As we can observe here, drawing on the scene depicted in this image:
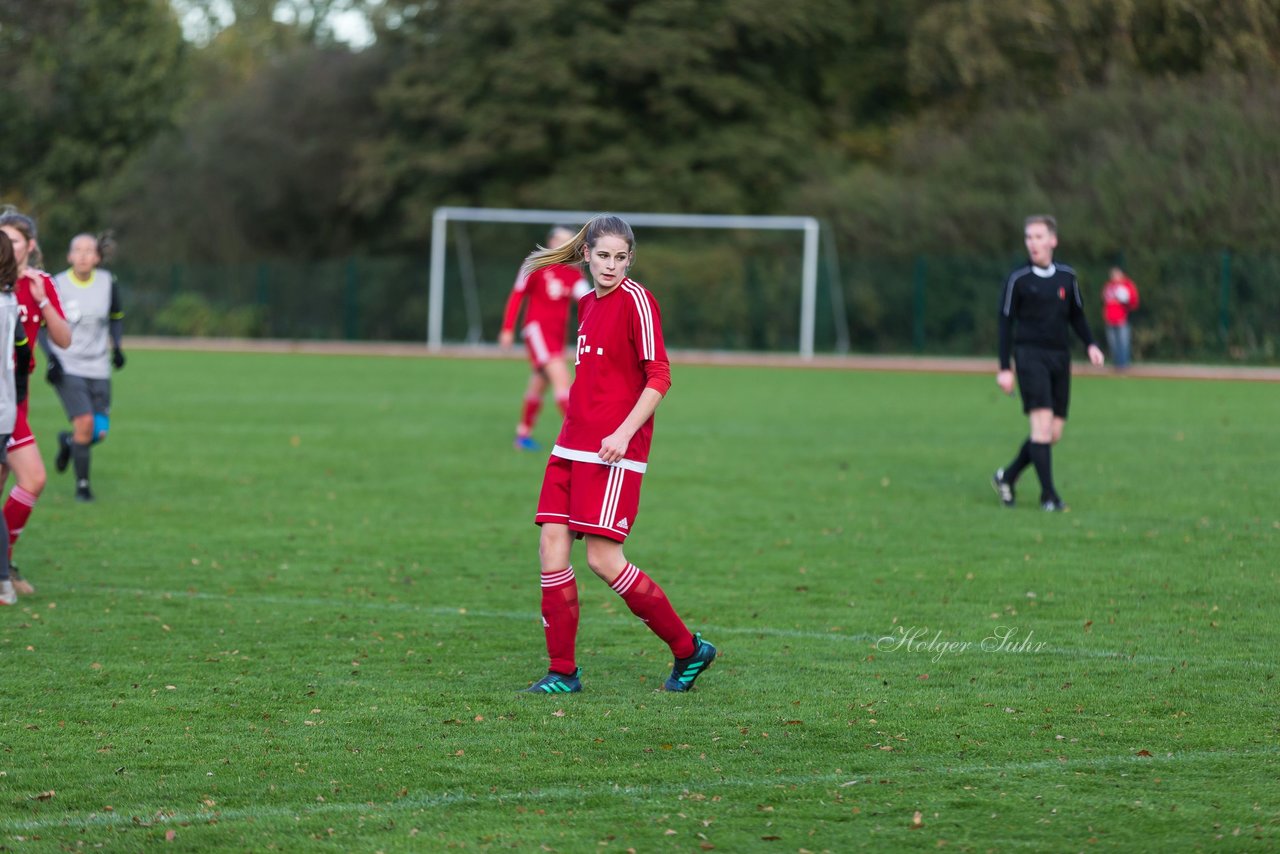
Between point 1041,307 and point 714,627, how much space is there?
499cm

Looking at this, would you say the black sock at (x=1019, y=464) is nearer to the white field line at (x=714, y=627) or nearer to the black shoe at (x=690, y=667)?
the white field line at (x=714, y=627)

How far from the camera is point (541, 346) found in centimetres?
1587

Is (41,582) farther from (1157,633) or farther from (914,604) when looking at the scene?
(1157,633)

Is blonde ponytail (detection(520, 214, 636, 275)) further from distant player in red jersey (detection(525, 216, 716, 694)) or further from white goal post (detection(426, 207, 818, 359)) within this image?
white goal post (detection(426, 207, 818, 359))

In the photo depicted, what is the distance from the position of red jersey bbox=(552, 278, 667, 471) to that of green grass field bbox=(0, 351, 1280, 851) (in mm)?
1001

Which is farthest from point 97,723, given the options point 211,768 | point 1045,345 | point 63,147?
point 63,147

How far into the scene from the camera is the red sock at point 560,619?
20.6ft

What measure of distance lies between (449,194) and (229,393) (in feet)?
75.5

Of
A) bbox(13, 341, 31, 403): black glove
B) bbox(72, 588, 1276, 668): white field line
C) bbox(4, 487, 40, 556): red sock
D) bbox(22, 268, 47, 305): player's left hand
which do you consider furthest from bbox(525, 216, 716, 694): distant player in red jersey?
bbox(4, 487, 40, 556): red sock

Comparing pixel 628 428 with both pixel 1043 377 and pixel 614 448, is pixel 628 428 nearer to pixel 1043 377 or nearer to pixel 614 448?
pixel 614 448

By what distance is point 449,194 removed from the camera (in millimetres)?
45906

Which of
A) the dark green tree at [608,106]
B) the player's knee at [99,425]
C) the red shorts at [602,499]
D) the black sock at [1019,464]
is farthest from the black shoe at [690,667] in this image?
the dark green tree at [608,106]

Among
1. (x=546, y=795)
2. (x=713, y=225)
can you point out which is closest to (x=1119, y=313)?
(x=713, y=225)

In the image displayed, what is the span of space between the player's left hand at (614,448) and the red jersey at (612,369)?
0.11 metres
